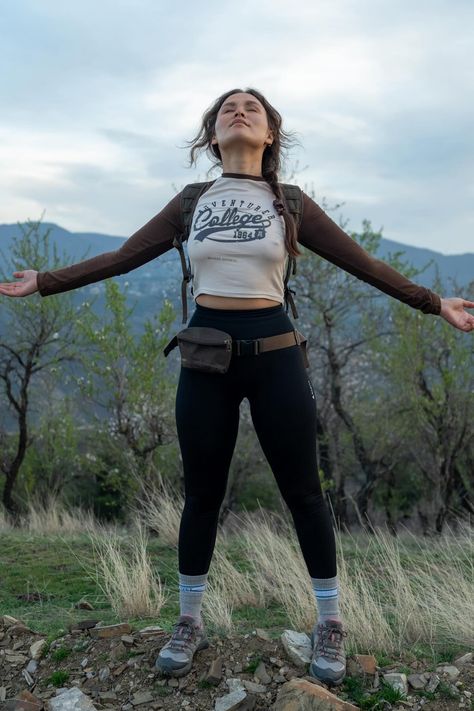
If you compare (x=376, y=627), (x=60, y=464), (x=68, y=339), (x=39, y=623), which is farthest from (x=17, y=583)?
(x=60, y=464)

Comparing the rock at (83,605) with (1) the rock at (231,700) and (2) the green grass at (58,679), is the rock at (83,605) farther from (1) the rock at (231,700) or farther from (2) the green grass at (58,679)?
(1) the rock at (231,700)

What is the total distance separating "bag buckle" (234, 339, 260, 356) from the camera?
286cm

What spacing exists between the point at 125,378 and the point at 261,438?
794 centimetres

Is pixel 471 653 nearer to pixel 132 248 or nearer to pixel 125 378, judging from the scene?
pixel 132 248

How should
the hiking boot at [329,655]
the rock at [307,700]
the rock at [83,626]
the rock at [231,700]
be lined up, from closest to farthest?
the rock at [307,700], the rock at [231,700], the hiking boot at [329,655], the rock at [83,626]

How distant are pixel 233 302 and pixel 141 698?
5.38 ft

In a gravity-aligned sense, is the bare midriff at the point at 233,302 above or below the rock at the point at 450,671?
above

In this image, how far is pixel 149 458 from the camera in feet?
36.5

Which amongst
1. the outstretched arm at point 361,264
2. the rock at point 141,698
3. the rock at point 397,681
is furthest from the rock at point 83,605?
the outstretched arm at point 361,264

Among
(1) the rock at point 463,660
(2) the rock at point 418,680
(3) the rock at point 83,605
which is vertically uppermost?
(2) the rock at point 418,680

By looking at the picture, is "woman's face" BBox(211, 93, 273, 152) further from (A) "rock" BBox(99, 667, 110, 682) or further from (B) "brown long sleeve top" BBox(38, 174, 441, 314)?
(A) "rock" BBox(99, 667, 110, 682)

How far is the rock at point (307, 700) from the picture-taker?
2660 mm

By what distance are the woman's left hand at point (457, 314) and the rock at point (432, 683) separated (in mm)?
1451

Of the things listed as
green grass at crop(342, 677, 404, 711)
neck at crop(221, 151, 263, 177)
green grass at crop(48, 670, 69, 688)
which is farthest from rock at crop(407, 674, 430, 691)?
neck at crop(221, 151, 263, 177)
